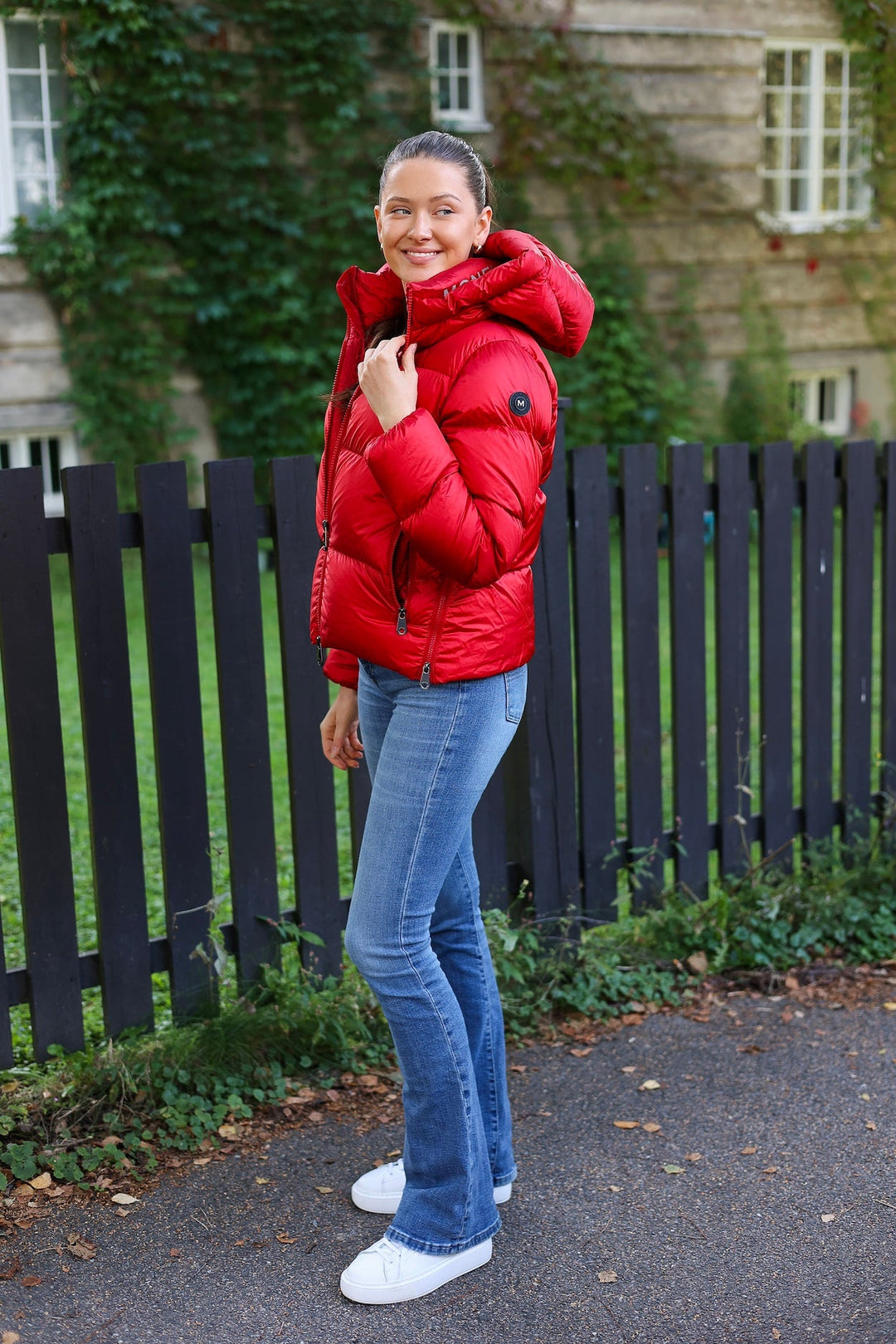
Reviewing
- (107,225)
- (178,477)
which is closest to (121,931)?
(178,477)

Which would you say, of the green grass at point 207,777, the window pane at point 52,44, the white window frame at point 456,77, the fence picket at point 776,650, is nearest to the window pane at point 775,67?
the white window frame at point 456,77

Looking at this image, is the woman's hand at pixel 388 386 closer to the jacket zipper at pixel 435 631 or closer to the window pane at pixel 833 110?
the jacket zipper at pixel 435 631

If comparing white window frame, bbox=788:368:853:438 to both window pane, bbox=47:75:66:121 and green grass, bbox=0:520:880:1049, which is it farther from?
window pane, bbox=47:75:66:121

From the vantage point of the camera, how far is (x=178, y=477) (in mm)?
3281

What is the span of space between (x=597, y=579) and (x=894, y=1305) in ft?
6.68

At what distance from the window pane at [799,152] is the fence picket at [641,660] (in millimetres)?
9969

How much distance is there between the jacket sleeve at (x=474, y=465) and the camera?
219 cm

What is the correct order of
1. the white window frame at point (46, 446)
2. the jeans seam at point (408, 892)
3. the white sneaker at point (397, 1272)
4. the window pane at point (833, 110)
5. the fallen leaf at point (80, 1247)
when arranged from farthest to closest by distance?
the window pane at point (833, 110)
the white window frame at point (46, 446)
the fallen leaf at point (80, 1247)
the white sneaker at point (397, 1272)
the jeans seam at point (408, 892)

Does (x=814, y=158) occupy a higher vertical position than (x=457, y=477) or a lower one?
higher

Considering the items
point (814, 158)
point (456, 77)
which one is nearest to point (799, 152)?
point (814, 158)

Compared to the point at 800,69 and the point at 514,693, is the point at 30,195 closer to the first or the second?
the point at 800,69

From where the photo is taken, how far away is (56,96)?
9789 mm

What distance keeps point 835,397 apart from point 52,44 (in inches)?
302

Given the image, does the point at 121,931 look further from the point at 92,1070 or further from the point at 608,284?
the point at 608,284
